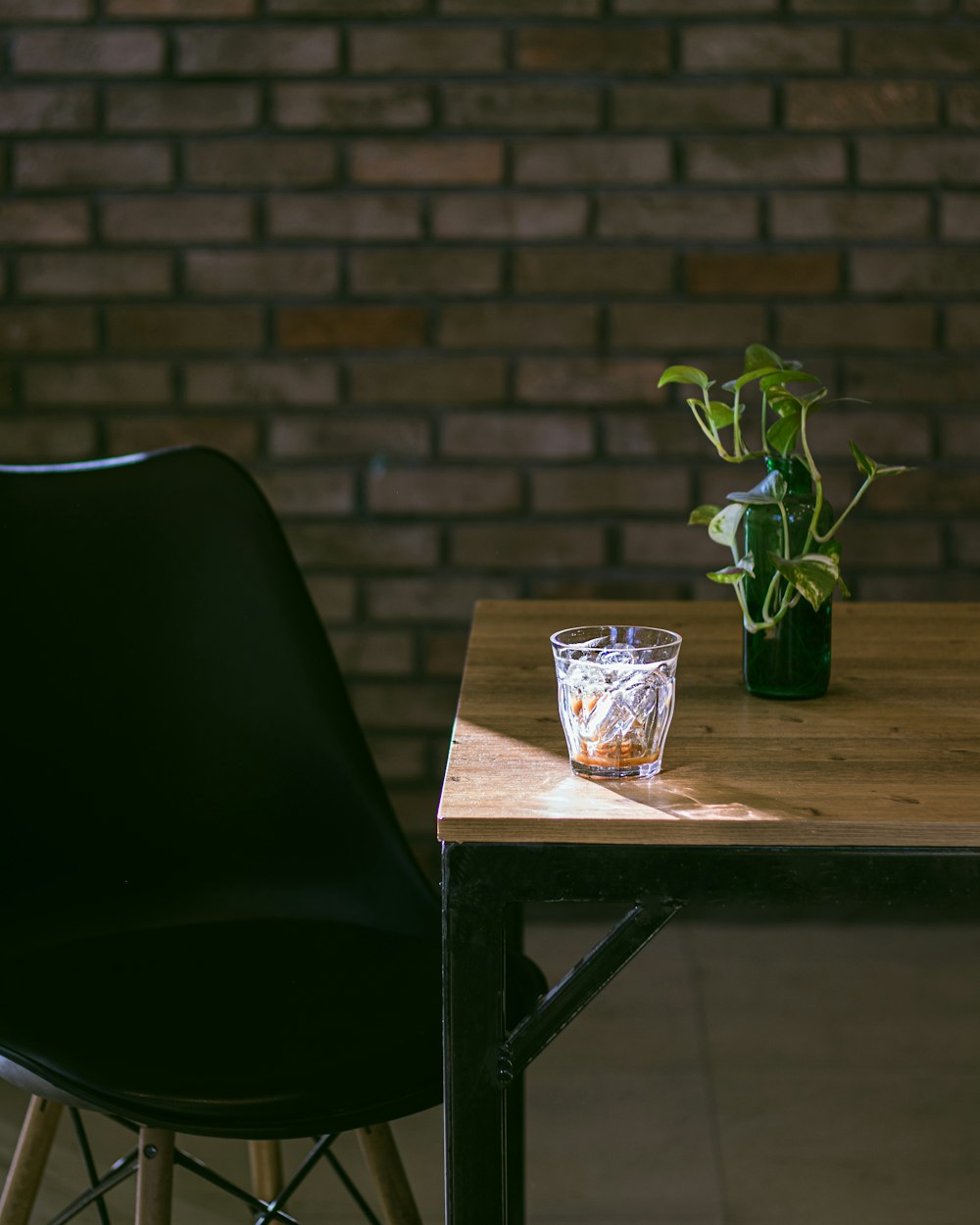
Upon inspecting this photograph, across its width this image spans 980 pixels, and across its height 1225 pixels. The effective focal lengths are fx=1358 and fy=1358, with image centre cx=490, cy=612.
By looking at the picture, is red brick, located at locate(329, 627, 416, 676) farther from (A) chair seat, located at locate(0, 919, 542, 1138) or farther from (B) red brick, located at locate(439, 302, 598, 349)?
(A) chair seat, located at locate(0, 919, 542, 1138)

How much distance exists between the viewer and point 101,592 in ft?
4.74

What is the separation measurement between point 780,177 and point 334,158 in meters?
0.77

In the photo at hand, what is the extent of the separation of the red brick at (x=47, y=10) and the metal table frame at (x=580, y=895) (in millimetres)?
1998

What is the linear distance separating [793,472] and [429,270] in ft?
4.30

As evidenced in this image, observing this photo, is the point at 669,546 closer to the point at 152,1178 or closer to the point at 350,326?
the point at 350,326

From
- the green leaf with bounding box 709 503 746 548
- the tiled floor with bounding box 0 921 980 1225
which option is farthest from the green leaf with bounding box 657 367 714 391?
the tiled floor with bounding box 0 921 980 1225

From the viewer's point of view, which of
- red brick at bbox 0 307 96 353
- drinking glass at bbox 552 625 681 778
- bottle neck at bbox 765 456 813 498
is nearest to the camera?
drinking glass at bbox 552 625 681 778

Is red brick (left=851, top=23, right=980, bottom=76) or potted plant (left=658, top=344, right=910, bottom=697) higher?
red brick (left=851, top=23, right=980, bottom=76)

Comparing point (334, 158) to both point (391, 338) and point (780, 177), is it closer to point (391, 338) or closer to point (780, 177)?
point (391, 338)

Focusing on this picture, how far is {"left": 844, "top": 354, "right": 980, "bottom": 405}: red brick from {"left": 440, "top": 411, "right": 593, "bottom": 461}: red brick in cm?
48

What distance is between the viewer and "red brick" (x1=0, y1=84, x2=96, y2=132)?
92.0 inches

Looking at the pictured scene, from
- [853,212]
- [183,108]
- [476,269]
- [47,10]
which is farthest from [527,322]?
[47,10]

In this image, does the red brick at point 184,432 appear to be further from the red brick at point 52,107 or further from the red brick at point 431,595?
the red brick at point 52,107

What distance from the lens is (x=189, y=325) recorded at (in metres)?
2.39
